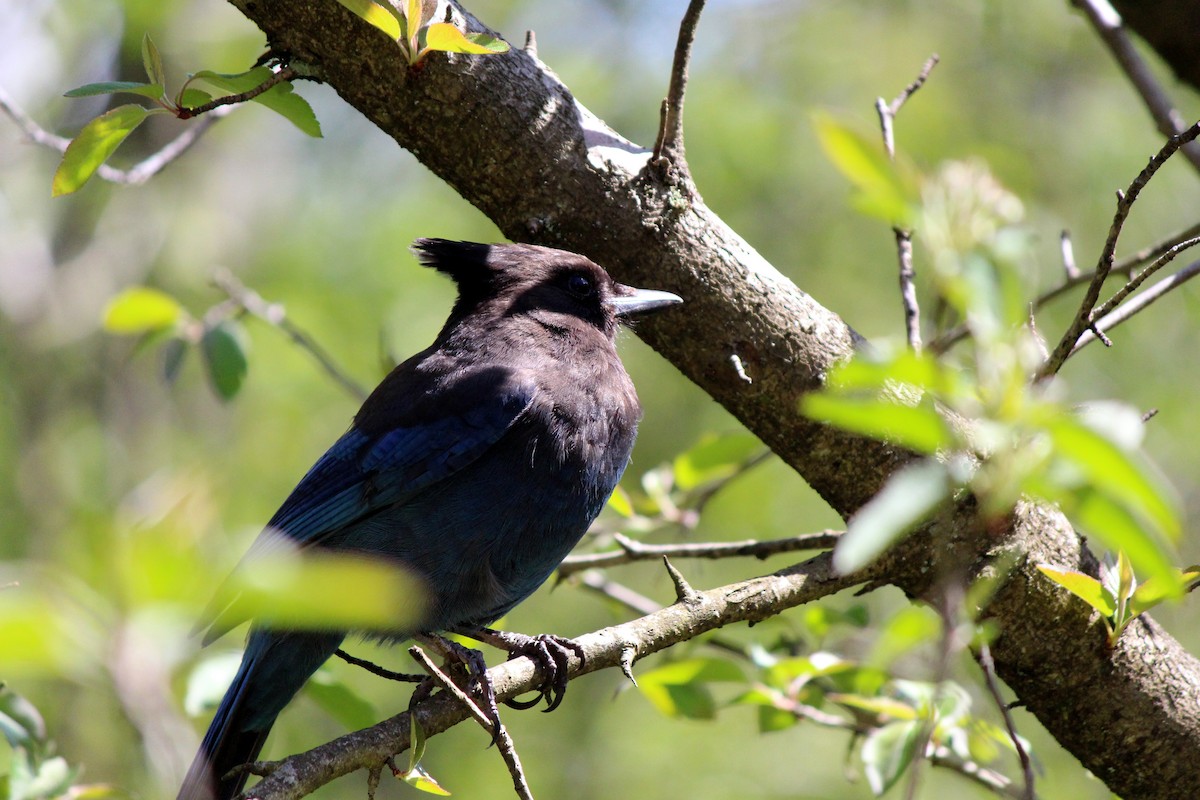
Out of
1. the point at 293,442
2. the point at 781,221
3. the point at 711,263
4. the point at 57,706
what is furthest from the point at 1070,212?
the point at 57,706

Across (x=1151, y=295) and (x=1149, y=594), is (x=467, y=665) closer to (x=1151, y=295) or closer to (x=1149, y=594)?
(x=1149, y=594)

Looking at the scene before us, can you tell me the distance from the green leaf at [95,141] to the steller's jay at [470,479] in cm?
125

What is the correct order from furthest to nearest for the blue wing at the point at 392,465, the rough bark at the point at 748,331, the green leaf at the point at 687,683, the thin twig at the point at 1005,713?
the blue wing at the point at 392,465
the green leaf at the point at 687,683
the rough bark at the point at 748,331
the thin twig at the point at 1005,713

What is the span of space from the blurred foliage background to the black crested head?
3726 millimetres

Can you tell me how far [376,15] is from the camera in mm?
2250

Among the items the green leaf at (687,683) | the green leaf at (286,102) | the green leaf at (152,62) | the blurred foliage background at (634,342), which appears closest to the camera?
the green leaf at (152,62)

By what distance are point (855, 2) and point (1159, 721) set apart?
793cm

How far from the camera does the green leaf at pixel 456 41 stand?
2234 millimetres

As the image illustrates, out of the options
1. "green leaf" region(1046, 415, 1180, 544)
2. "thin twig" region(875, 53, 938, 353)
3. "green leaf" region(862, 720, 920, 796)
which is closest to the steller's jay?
"thin twig" region(875, 53, 938, 353)

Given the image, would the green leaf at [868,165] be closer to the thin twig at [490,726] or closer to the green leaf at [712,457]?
the thin twig at [490,726]

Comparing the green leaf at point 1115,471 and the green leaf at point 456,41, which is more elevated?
the green leaf at point 1115,471

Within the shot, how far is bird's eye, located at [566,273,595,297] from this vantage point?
140 inches

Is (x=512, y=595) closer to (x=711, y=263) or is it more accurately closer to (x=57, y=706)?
(x=711, y=263)

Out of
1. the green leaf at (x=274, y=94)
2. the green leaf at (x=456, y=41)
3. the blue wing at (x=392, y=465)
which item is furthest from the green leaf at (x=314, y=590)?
the blue wing at (x=392, y=465)
